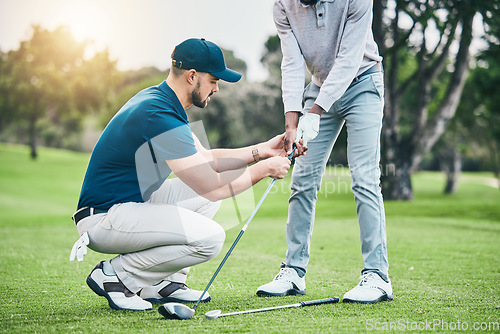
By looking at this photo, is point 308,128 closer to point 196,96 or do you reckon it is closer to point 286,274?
point 196,96

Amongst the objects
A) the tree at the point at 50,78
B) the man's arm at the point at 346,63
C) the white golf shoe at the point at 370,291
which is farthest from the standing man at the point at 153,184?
the tree at the point at 50,78

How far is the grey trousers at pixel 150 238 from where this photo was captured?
3160 millimetres

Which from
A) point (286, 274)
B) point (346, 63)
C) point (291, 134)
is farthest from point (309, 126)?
point (286, 274)

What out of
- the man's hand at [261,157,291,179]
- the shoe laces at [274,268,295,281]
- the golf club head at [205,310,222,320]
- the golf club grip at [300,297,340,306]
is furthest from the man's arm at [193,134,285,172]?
the golf club head at [205,310,222,320]

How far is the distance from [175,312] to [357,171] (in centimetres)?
155

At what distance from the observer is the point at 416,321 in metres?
2.89

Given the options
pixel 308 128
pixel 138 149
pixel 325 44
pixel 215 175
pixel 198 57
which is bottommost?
pixel 215 175

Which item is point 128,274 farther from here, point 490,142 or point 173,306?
point 490,142

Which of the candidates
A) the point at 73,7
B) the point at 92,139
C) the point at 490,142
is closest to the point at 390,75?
the point at 490,142

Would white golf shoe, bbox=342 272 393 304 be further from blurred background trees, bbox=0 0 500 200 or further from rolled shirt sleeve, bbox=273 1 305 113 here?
blurred background trees, bbox=0 0 500 200

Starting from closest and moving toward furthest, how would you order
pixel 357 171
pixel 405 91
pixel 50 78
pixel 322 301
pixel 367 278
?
pixel 322 301 → pixel 367 278 → pixel 357 171 → pixel 405 91 → pixel 50 78

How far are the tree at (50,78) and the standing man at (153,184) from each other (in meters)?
32.3

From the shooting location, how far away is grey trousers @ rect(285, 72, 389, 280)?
3.66 meters

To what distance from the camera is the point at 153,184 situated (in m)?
3.38
